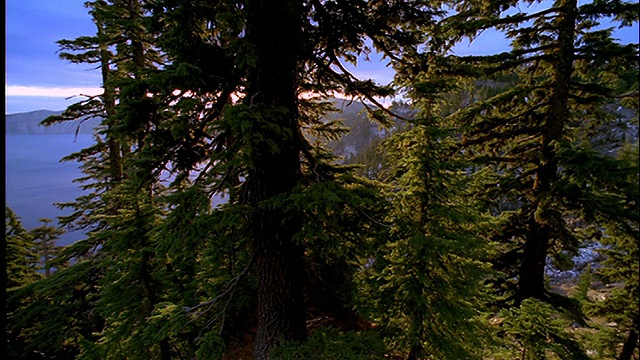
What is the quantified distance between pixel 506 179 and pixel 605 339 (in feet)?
15.0

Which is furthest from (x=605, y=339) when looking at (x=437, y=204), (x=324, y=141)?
(x=324, y=141)

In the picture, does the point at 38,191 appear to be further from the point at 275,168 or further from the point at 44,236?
the point at 275,168

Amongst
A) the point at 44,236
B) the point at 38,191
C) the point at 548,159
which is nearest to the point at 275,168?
the point at 548,159

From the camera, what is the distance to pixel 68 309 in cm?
728

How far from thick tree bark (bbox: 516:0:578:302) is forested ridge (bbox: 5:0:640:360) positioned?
1.6 inches

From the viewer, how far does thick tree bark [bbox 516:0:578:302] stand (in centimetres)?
603

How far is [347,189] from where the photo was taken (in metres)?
4.61

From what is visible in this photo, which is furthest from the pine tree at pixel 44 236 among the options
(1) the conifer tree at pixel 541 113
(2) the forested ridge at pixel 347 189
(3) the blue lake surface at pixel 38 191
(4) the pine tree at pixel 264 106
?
(3) the blue lake surface at pixel 38 191

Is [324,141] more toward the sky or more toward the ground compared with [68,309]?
more toward the sky

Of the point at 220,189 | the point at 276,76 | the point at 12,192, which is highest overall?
the point at 276,76

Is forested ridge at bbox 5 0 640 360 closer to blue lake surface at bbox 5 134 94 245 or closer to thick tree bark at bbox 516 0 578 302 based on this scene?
thick tree bark at bbox 516 0 578 302

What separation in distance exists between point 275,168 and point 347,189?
1.19 m

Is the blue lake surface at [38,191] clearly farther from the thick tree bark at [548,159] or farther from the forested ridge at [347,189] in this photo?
the thick tree bark at [548,159]

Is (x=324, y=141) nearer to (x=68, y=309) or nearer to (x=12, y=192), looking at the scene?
(x=68, y=309)
